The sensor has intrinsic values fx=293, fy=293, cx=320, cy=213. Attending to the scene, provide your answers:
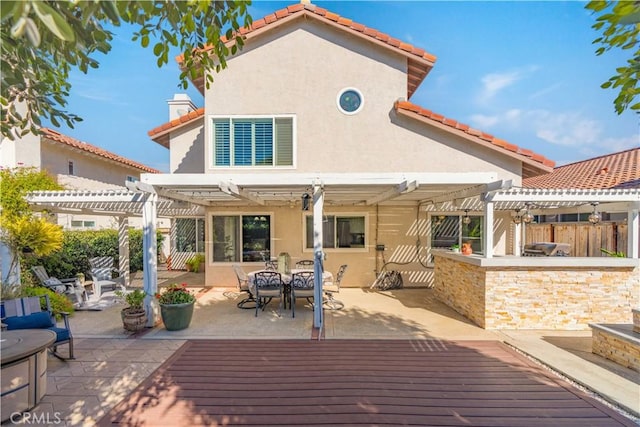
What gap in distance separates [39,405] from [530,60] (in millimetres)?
11275

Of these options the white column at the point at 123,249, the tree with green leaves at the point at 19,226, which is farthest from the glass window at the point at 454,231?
the white column at the point at 123,249

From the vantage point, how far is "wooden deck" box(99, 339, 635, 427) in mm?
3688

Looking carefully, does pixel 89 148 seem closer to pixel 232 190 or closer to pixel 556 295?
pixel 232 190

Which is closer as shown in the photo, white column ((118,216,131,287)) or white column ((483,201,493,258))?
white column ((483,201,493,258))

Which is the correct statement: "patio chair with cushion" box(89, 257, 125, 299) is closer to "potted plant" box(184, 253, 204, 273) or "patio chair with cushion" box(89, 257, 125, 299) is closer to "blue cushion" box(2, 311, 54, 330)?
"potted plant" box(184, 253, 204, 273)

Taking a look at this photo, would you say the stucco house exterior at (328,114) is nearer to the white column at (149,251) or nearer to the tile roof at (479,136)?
the tile roof at (479,136)

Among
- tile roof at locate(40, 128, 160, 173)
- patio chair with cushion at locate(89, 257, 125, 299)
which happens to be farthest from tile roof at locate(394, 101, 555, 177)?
tile roof at locate(40, 128, 160, 173)

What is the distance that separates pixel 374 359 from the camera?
517 cm

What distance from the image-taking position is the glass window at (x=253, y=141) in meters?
9.57

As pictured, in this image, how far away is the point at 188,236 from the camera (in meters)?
15.0

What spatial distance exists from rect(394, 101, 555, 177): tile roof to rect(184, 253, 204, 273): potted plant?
1119 centimetres

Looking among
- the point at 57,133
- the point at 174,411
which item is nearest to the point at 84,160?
the point at 57,133

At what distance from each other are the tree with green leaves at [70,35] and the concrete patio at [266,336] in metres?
3.72

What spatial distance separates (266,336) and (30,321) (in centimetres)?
412
